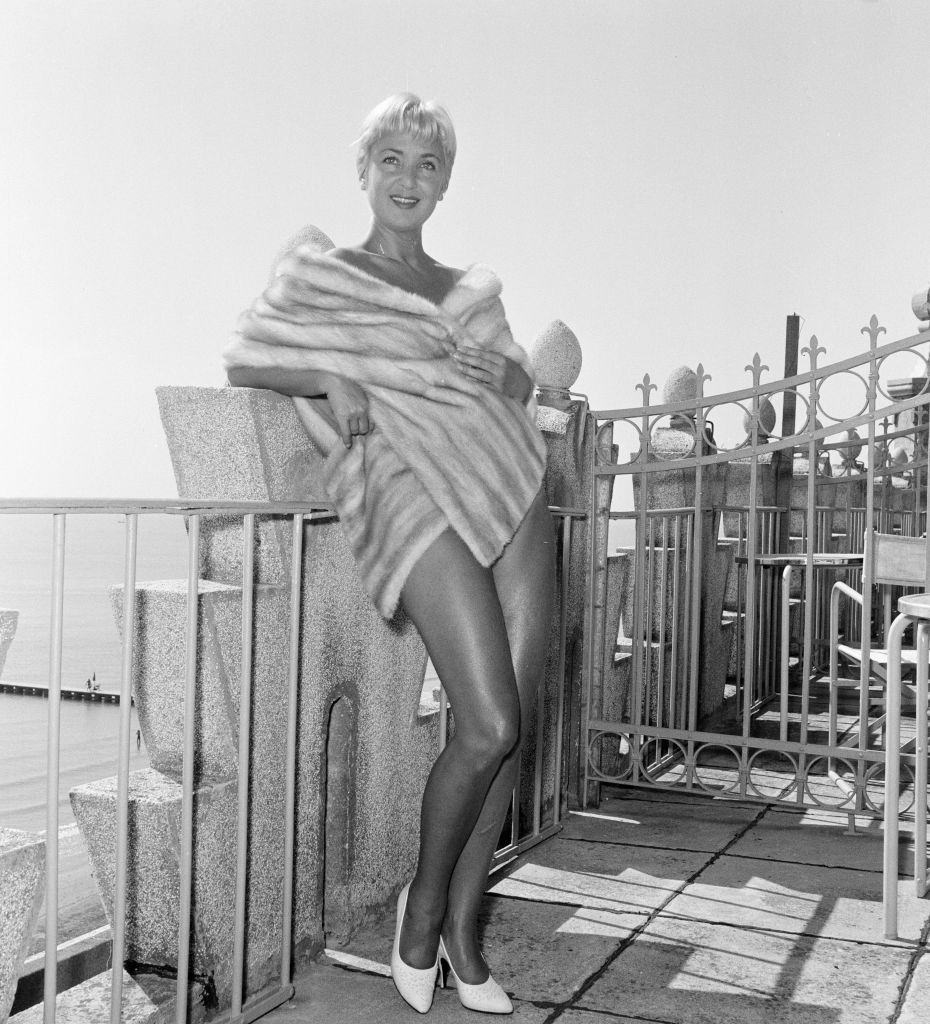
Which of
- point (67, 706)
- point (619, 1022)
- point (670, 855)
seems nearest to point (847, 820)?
point (670, 855)

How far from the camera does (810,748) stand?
4.29 meters

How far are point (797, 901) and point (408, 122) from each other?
2.45 metres

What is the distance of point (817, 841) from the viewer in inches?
160

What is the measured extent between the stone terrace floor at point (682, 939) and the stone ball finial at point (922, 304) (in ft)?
10.6

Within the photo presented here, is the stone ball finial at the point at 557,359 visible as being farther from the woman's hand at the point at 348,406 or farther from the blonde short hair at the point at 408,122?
the woman's hand at the point at 348,406

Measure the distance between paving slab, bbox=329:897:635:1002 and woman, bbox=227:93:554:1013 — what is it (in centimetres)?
25

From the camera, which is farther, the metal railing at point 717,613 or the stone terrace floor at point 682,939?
the metal railing at point 717,613

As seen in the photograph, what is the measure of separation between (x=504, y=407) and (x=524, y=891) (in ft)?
5.21

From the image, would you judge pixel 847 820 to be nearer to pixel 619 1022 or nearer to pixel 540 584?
pixel 619 1022

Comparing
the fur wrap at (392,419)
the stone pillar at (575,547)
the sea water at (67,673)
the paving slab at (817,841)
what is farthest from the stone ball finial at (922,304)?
the sea water at (67,673)

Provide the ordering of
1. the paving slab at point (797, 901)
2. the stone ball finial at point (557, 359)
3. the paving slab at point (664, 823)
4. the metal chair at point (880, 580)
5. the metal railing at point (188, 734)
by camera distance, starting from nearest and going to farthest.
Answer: the metal railing at point (188, 734)
the paving slab at point (797, 901)
the metal chair at point (880, 580)
the paving slab at point (664, 823)
the stone ball finial at point (557, 359)

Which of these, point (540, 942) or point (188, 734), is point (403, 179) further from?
point (540, 942)

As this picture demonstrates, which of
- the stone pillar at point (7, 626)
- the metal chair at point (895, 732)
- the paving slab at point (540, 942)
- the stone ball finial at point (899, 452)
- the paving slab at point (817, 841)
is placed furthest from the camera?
the stone ball finial at point (899, 452)

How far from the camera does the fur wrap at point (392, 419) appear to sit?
7.91 ft
